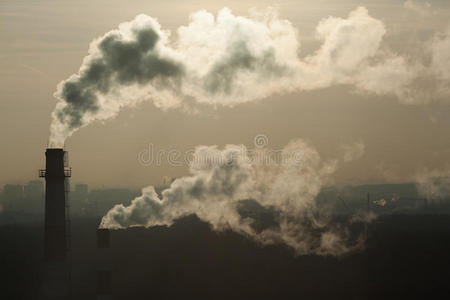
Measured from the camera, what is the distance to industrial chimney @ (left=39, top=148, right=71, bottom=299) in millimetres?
65125

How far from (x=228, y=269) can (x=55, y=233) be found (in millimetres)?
42391

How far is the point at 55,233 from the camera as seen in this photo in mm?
65188

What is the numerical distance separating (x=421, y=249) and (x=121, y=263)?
55.8m

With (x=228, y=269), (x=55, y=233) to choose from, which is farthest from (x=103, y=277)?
(x=228, y=269)

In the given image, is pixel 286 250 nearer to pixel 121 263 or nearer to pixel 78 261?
pixel 121 263

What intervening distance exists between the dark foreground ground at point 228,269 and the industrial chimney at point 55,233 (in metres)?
8.34

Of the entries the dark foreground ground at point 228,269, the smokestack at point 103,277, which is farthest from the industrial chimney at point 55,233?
the dark foreground ground at point 228,269

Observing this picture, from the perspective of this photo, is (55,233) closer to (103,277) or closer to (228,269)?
(103,277)

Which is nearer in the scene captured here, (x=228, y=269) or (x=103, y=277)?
(x=103, y=277)

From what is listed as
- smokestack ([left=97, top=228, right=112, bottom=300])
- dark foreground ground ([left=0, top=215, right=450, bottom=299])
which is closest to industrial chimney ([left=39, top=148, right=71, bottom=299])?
smokestack ([left=97, top=228, right=112, bottom=300])

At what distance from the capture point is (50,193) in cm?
6562

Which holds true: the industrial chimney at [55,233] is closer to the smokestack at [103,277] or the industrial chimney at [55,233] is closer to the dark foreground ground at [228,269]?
the smokestack at [103,277]

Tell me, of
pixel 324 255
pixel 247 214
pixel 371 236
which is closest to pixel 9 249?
pixel 247 214

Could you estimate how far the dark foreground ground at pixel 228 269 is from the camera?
294 feet
